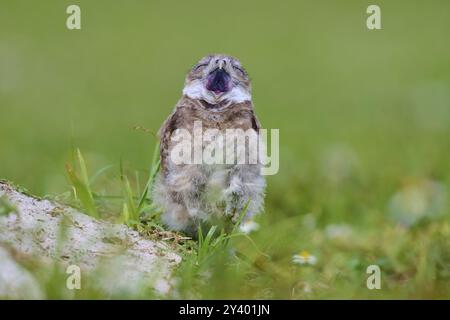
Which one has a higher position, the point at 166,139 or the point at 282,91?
the point at 282,91

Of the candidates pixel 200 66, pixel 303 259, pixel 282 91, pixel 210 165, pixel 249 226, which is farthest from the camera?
pixel 282 91

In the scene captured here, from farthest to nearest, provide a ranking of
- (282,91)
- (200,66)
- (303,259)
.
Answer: (282,91) < (303,259) < (200,66)

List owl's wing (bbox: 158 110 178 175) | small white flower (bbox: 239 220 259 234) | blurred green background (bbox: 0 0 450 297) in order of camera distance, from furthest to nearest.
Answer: blurred green background (bbox: 0 0 450 297), small white flower (bbox: 239 220 259 234), owl's wing (bbox: 158 110 178 175)

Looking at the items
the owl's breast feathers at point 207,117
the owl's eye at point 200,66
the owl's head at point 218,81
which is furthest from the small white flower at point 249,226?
the owl's eye at point 200,66

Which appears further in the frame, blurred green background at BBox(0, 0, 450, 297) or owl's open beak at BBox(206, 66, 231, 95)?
blurred green background at BBox(0, 0, 450, 297)

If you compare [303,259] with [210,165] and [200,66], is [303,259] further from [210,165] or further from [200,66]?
[200,66]

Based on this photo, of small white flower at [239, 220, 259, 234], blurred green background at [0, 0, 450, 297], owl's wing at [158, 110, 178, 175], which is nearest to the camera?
owl's wing at [158, 110, 178, 175]

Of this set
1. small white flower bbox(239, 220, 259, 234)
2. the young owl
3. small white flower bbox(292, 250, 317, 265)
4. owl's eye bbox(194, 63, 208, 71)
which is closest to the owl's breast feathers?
the young owl

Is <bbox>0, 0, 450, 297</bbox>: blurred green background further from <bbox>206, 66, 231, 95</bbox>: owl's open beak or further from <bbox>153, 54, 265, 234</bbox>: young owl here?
<bbox>206, 66, 231, 95</bbox>: owl's open beak

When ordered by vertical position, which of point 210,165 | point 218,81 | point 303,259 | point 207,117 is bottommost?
point 303,259

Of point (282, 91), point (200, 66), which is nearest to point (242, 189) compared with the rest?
point (200, 66)
